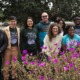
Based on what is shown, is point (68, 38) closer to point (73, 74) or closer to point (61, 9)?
point (73, 74)

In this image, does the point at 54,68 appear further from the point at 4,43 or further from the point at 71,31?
the point at 4,43

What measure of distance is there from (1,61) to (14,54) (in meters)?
0.33

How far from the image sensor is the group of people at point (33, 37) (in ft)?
21.2

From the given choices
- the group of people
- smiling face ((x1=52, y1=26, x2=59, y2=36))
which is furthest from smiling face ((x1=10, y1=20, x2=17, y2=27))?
smiling face ((x1=52, y1=26, x2=59, y2=36))

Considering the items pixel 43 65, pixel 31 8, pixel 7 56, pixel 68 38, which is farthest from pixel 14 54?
pixel 31 8

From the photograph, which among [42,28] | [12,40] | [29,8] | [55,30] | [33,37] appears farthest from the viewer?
[29,8]

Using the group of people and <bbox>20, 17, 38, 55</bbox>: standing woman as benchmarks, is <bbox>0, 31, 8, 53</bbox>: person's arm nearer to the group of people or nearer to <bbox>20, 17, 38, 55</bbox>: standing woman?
the group of people

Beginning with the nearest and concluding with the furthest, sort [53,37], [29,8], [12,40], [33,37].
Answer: [53,37] < [12,40] < [33,37] < [29,8]

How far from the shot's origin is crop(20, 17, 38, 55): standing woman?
6777 millimetres

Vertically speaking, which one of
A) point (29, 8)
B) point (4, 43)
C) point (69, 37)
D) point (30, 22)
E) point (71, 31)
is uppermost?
point (30, 22)

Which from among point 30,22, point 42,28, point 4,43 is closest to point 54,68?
point 4,43

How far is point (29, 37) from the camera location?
267 inches

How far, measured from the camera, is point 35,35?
6.82m

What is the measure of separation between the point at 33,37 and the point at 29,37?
8cm
